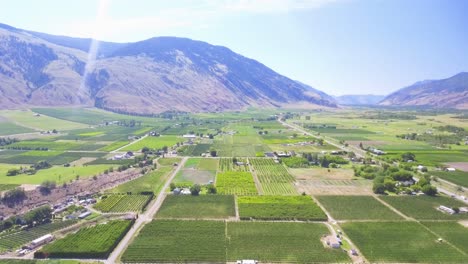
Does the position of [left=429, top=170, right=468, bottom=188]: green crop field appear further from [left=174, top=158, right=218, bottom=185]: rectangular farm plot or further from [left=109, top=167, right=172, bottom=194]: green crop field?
[left=109, top=167, right=172, bottom=194]: green crop field

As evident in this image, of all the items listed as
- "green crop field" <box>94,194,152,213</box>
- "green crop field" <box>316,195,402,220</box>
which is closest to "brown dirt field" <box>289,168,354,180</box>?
"green crop field" <box>316,195,402,220</box>

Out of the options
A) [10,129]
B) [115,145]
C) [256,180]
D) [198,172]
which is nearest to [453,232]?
[256,180]

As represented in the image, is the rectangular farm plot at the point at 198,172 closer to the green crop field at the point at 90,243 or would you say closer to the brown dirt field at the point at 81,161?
the green crop field at the point at 90,243

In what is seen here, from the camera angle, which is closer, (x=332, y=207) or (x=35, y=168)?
(x=332, y=207)

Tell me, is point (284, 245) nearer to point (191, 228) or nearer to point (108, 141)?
point (191, 228)

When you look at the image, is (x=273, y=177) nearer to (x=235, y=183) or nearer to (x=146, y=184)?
(x=235, y=183)

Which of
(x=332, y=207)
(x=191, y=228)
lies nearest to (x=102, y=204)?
(x=191, y=228)
